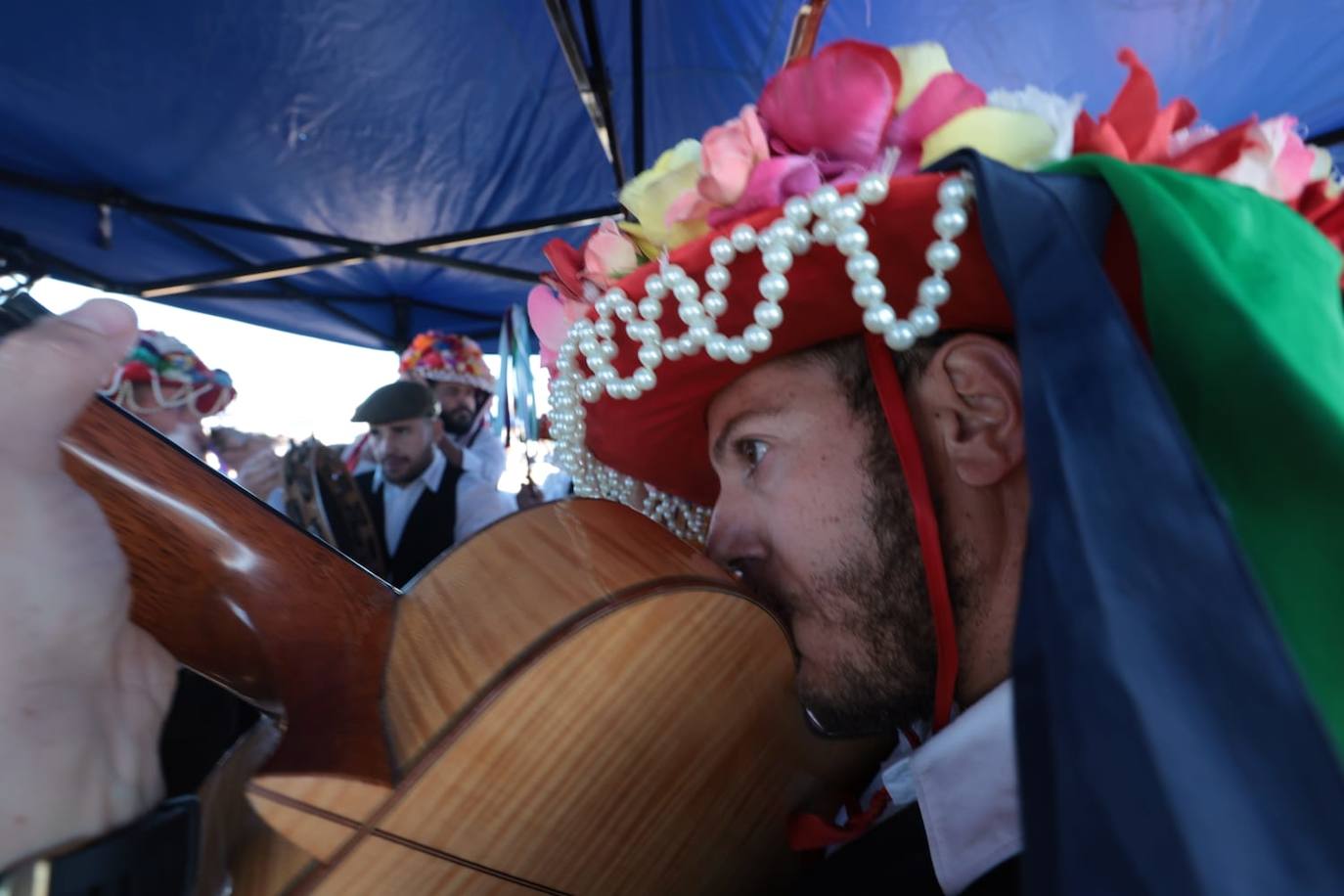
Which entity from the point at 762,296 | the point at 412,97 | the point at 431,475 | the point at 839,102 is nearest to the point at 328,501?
the point at 431,475

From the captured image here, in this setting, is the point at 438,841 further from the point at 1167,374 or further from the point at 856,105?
the point at 856,105

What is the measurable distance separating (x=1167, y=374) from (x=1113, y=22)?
167cm

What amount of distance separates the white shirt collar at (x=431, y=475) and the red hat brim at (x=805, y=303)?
1.67 meters

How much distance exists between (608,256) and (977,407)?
420mm

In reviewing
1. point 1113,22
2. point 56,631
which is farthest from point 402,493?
point 1113,22

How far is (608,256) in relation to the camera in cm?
83

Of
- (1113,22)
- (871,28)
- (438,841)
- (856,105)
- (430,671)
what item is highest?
(871,28)

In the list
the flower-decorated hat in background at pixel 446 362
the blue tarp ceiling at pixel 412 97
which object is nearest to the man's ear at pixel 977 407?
the blue tarp ceiling at pixel 412 97

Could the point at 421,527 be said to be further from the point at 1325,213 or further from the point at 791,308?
the point at 1325,213

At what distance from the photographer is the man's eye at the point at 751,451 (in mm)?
802

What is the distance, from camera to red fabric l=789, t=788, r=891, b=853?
2.34 ft

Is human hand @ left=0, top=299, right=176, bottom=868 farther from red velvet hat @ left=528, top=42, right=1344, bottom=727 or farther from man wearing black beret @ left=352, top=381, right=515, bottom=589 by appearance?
man wearing black beret @ left=352, top=381, right=515, bottom=589

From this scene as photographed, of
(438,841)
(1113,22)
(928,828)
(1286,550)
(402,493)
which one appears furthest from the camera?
(402,493)

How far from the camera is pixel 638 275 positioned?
2.51 ft
